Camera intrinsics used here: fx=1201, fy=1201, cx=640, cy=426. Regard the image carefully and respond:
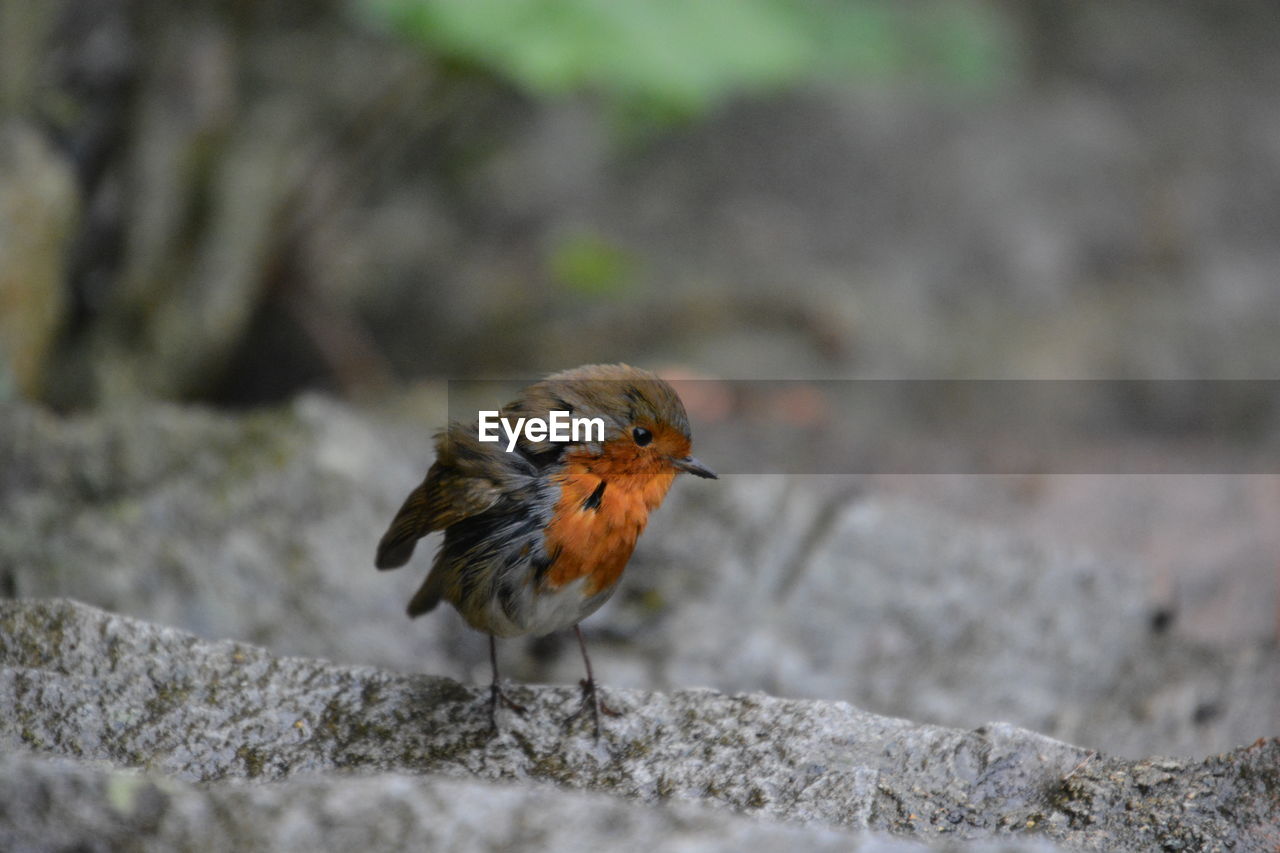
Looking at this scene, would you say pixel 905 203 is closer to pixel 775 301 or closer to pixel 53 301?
pixel 775 301

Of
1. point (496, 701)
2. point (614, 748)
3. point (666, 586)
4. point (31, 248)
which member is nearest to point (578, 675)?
point (666, 586)

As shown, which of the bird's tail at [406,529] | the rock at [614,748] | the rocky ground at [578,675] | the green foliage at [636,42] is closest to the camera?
the rocky ground at [578,675]

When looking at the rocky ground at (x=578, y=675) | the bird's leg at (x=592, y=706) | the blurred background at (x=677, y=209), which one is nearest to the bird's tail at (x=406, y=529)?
the rocky ground at (x=578, y=675)

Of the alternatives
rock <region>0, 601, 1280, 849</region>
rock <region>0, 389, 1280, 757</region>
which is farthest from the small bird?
rock <region>0, 389, 1280, 757</region>

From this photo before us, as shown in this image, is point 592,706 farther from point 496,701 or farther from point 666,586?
point 666,586

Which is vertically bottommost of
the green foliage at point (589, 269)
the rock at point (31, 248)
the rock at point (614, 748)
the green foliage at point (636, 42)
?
the rock at point (614, 748)

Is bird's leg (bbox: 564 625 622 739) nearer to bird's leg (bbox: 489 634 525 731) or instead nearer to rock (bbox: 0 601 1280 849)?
rock (bbox: 0 601 1280 849)

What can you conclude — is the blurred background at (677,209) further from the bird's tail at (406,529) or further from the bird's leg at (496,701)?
the bird's leg at (496,701)
